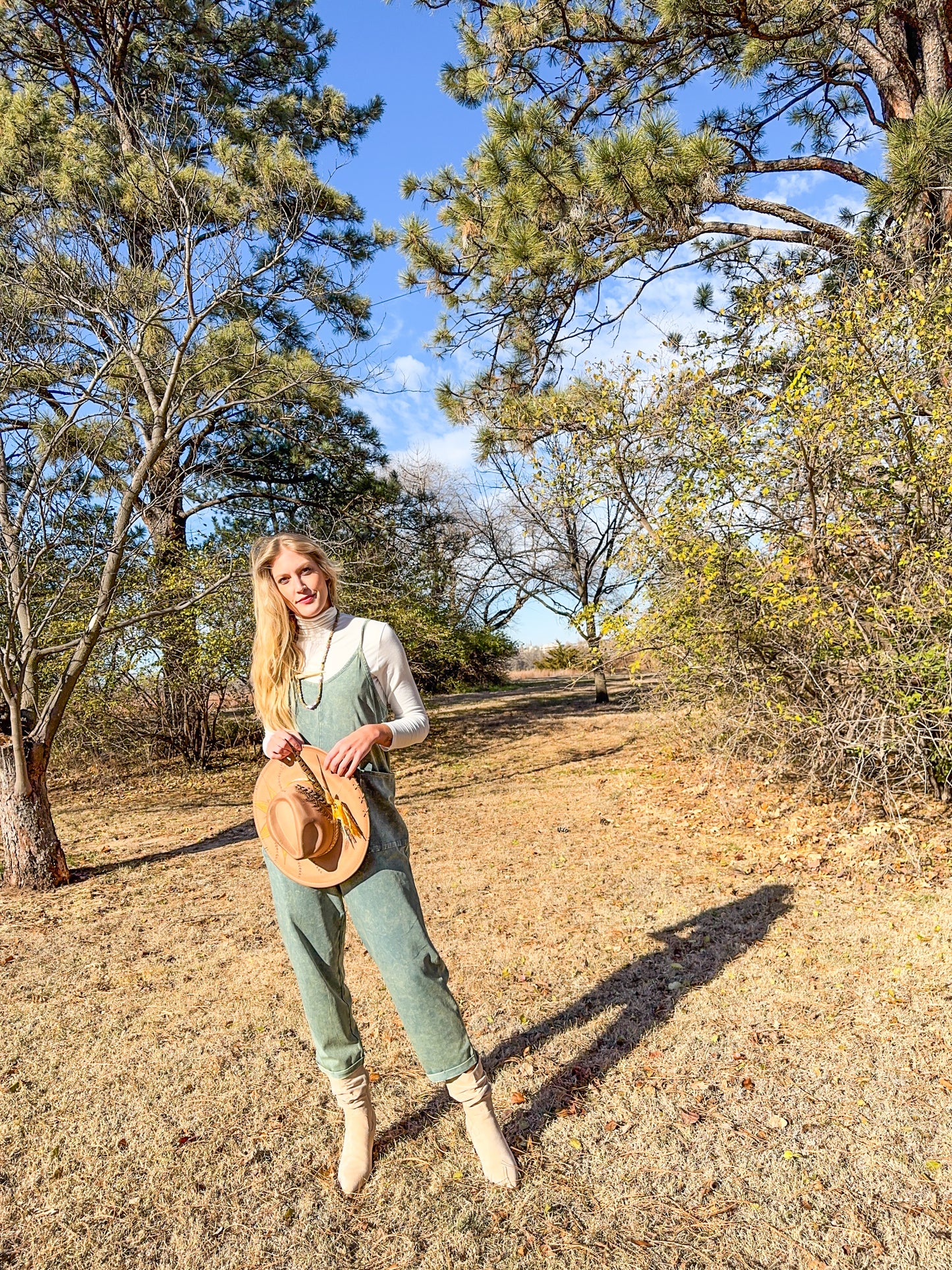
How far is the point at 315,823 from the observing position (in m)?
1.89

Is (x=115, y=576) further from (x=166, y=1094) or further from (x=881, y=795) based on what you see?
(x=881, y=795)

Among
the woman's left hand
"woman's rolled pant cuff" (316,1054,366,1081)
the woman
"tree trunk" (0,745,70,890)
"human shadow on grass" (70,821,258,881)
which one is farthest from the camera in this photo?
"human shadow on grass" (70,821,258,881)

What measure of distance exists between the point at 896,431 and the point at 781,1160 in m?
3.96

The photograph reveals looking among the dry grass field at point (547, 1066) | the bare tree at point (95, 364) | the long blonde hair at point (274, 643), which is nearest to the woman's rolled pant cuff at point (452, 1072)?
the dry grass field at point (547, 1066)

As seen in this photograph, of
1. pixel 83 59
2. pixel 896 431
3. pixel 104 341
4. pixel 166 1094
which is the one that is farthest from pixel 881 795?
pixel 83 59

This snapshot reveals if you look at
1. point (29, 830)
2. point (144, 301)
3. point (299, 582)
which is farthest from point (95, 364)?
point (299, 582)

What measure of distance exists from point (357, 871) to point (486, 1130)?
0.86m

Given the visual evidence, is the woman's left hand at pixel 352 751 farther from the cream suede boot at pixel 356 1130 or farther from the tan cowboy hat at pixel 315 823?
the cream suede boot at pixel 356 1130

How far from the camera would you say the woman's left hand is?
74.0 inches

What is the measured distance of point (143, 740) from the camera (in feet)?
31.8

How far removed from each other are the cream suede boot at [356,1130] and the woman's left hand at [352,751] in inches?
36.9

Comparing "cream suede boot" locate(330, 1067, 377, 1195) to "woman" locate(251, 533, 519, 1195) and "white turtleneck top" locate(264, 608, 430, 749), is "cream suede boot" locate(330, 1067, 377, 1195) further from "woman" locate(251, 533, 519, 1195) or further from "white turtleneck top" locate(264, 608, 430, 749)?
"white turtleneck top" locate(264, 608, 430, 749)

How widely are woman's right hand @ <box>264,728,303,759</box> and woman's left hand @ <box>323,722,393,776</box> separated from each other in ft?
0.34

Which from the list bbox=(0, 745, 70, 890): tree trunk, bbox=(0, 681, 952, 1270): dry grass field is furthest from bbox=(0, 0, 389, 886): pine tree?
bbox=(0, 681, 952, 1270): dry grass field
